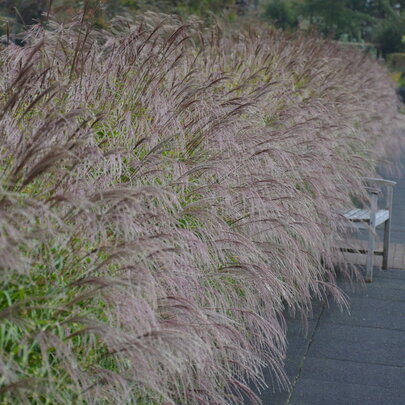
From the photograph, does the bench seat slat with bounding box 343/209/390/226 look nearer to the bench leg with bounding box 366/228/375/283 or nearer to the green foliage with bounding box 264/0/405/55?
the bench leg with bounding box 366/228/375/283

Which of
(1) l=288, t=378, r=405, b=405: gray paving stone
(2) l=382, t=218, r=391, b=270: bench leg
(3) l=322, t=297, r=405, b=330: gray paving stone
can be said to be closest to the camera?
(1) l=288, t=378, r=405, b=405: gray paving stone

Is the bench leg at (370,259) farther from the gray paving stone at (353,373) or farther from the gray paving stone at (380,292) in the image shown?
the gray paving stone at (353,373)

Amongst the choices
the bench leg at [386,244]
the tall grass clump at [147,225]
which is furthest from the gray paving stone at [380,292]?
the tall grass clump at [147,225]

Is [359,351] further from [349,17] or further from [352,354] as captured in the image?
[349,17]

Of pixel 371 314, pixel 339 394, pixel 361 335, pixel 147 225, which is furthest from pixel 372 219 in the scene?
pixel 147 225

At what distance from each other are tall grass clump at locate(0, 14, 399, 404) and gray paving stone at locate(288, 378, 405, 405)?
0.18 m

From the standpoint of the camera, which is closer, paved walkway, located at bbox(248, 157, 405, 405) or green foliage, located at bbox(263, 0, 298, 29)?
paved walkway, located at bbox(248, 157, 405, 405)

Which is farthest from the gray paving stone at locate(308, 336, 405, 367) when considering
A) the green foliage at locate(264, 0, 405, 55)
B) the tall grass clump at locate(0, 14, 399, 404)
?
the green foliage at locate(264, 0, 405, 55)

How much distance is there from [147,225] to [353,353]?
199 cm

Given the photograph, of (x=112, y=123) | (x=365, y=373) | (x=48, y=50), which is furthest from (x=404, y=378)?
(x=48, y=50)

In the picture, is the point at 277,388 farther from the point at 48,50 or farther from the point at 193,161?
the point at 48,50

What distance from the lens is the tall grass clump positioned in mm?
2787

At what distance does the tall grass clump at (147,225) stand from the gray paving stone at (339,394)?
178mm

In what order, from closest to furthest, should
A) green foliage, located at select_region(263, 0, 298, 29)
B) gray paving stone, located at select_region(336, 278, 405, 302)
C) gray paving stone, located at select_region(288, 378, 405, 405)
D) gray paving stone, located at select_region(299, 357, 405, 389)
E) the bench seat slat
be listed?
gray paving stone, located at select_region(288, 378, 405, 405) < gray paving stone, located at select_region(299, 357, 405, 389) < gray paving stone, located at select_region(336, 278, 405, 302) < the bench seat slat < green foliage, located at select_region(263, 0, 298, 29)
